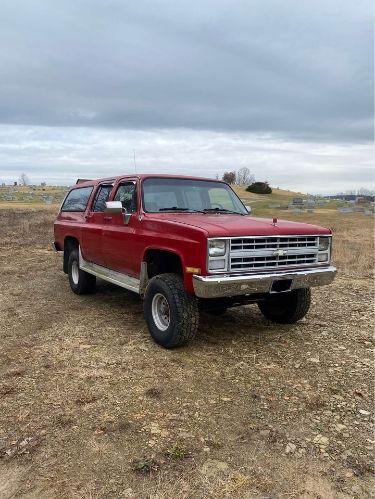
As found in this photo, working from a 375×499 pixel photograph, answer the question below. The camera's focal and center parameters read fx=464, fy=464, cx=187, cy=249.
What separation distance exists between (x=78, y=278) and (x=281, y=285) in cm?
416

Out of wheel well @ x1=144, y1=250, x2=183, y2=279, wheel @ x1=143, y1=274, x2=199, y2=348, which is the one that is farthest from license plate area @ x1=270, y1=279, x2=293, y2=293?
wheel well @ x1=144, y1=250, x2=183, y2=279

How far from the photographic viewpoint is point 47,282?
9.36m

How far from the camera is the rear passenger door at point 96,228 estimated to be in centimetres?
699

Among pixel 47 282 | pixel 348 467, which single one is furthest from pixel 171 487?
pixel 47 282

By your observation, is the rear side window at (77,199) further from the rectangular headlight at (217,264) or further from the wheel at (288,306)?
the rectangular headlight at (217,264)

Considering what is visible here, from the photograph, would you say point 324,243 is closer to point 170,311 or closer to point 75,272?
point 170,311

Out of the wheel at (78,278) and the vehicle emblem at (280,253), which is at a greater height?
the vehicle emblem at (280,253)

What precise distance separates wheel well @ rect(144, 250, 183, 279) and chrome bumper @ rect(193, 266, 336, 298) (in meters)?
0.91

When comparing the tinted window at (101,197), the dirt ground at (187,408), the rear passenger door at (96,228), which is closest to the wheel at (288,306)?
the dirt ground at (187,408)

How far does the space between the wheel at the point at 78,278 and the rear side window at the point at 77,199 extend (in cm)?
80

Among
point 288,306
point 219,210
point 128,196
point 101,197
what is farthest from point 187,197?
point 288,306

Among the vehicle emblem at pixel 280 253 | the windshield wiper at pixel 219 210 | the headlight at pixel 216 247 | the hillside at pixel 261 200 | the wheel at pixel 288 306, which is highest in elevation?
the windshield wiper at pixel 219 210

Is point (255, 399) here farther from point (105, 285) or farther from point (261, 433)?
point (105, 285)

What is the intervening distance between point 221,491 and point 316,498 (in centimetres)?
58
